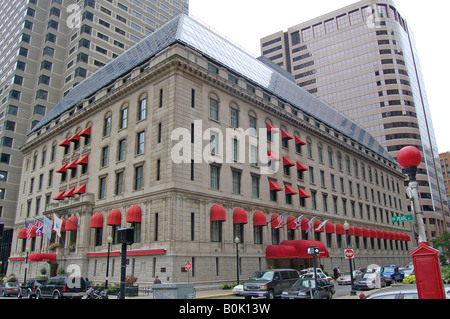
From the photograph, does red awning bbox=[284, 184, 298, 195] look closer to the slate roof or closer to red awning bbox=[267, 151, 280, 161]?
red awning bbox=[267, 151, 280, 161]

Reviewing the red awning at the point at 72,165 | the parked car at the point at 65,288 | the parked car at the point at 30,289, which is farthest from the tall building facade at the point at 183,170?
the parked car at the point at 30,289

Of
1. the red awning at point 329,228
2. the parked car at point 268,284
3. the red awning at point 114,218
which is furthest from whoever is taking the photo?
the red awning at point 329,228

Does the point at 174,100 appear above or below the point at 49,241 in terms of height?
above

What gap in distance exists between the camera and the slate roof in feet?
136

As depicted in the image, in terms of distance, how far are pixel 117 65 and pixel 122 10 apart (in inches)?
1904

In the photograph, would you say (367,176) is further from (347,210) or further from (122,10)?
(122,10)

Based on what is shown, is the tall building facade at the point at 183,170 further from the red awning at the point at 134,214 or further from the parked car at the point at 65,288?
the parked car at the point at 65,288

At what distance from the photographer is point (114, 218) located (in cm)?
3706

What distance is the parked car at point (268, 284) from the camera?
23.8m

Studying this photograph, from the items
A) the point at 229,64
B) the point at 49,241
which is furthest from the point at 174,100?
the point at 49,241

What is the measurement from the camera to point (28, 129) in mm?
74688

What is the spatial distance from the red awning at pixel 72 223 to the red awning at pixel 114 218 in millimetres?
6788

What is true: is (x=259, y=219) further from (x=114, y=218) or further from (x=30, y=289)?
(x=30, y=289)

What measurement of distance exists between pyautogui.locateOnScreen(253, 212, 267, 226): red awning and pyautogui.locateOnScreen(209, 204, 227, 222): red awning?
5.45 meters
